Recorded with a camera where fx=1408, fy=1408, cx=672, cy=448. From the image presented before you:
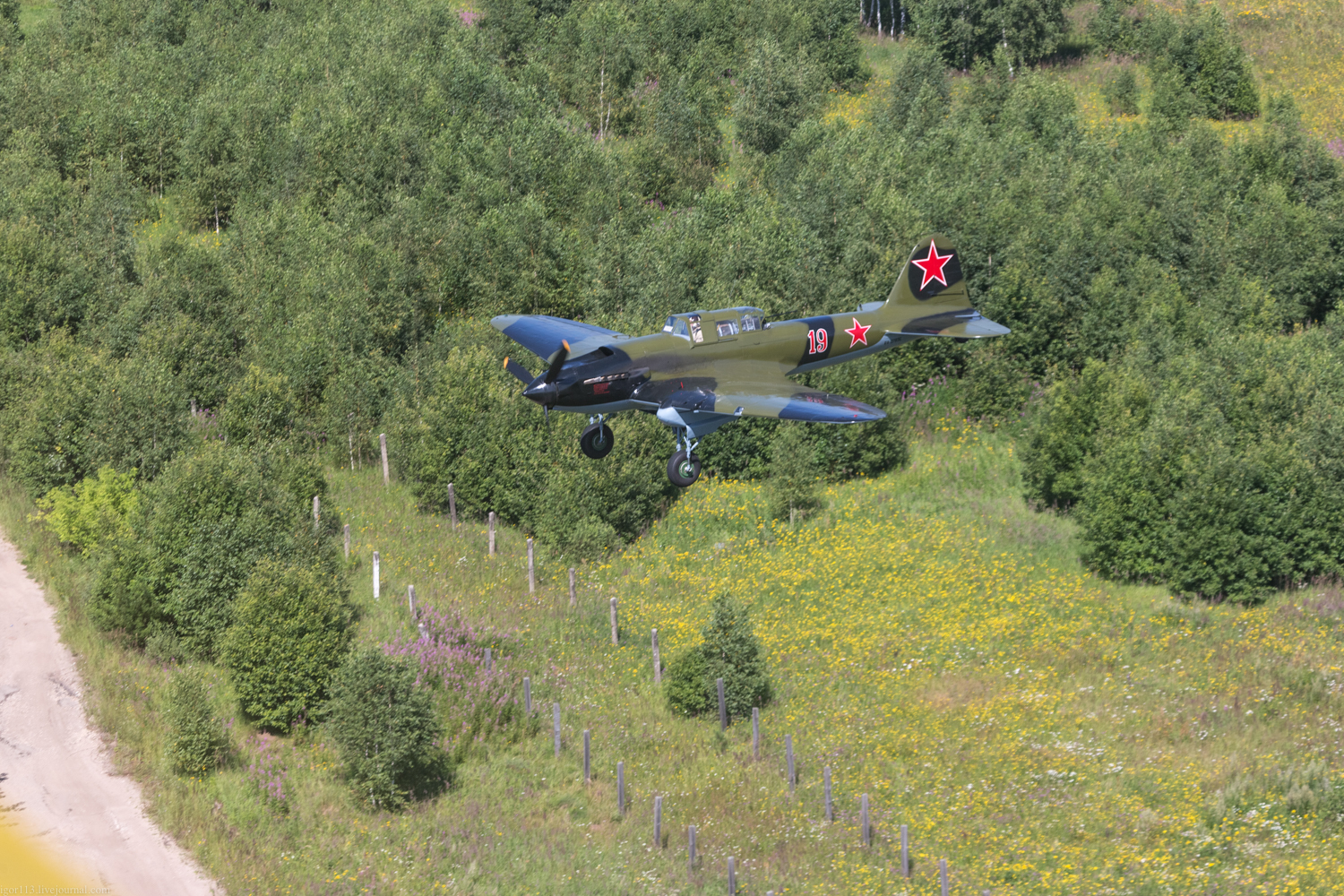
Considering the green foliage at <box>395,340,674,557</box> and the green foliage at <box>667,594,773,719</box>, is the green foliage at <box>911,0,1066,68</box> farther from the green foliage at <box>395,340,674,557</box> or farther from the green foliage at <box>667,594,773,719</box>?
the green foliage at <box>667,594,773,719</box>

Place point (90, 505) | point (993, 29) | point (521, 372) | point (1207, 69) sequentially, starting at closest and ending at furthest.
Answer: point (521, 372) < point (90, 505) < point (1207, 69) < point (993, 29)

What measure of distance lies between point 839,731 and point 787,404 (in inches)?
794

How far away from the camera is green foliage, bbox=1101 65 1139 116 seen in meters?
120

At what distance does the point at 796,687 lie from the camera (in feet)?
182

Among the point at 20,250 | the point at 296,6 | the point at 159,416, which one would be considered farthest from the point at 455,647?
the point at 296,6

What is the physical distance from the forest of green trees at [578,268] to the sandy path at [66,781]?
392 centimetres

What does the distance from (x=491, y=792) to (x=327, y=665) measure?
8334mm

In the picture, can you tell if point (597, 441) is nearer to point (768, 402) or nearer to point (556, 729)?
point (768, 402)

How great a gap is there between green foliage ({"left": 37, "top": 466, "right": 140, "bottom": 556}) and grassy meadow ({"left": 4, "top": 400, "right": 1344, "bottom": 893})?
5.98ft

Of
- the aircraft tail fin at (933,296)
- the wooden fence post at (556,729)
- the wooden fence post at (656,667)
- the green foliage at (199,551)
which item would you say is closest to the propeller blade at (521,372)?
the aircraft tail fin at (933,296)

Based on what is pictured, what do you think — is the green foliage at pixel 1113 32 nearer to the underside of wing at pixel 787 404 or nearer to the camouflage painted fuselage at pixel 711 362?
the camouflage painted fuselage at pixel 711 362

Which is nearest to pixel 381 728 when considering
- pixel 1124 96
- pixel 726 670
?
pixel 726 670

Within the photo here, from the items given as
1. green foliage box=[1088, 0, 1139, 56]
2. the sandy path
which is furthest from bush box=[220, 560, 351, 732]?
green foliage box=[1088, 0, 1139, 56]

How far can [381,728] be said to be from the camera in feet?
161
